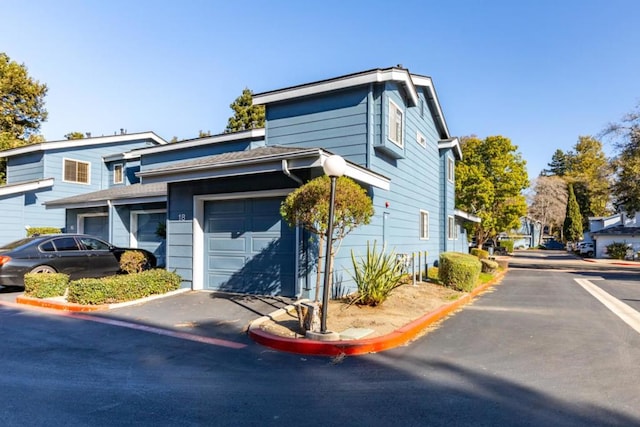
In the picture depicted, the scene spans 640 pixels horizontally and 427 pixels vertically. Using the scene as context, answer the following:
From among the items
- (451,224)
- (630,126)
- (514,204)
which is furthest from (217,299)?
(514,204)

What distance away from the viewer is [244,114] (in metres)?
32.6

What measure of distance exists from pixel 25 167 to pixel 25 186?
9.95 feet

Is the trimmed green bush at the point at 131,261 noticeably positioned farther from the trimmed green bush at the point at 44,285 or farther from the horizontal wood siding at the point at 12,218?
the horizontal wood siding at the point at 12,218

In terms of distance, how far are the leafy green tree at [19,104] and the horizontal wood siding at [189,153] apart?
48.2ft

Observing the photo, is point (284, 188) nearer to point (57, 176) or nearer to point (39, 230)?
point (39, 230)

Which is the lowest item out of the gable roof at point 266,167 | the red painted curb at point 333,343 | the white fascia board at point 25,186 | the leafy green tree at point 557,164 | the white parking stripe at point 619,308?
the white parking stripe at point 619,308

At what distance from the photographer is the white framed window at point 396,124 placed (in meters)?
10.6

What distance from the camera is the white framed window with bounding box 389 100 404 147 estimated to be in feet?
34.7

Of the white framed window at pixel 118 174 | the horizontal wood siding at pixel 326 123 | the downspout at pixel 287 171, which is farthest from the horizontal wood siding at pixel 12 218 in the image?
the downspout at pixel 287 171

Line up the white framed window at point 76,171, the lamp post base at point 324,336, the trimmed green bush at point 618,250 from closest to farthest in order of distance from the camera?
the lamp post base at point 324,336 < the white framed window at point 76,171 < the trimmed green bush at point 618,250

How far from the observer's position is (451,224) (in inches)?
750

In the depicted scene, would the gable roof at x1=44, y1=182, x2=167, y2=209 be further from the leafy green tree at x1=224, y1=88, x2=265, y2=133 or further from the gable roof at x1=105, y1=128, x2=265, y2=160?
the leafy green tree at x1=224, y1=88, x2=265, y2=133

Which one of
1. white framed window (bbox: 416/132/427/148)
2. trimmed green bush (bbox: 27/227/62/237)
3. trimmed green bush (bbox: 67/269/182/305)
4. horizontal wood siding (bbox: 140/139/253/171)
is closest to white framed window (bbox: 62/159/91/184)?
trimmed green bush (bbox: 27/227/62/237)

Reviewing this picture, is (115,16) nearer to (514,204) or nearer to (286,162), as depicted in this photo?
(286,162)
